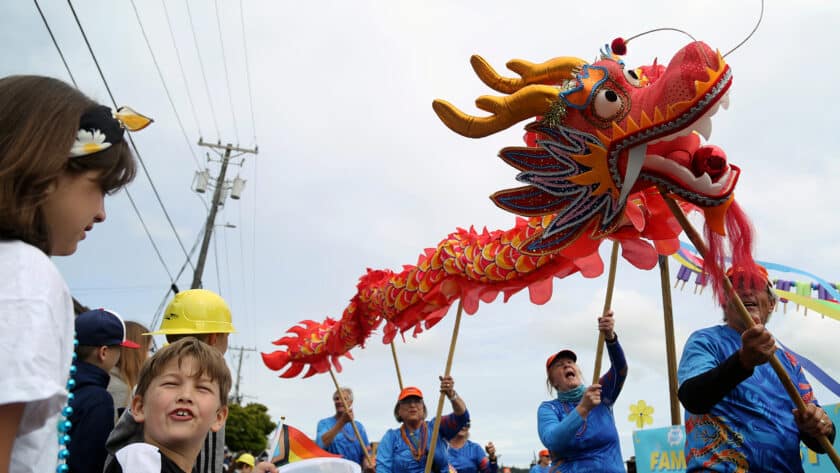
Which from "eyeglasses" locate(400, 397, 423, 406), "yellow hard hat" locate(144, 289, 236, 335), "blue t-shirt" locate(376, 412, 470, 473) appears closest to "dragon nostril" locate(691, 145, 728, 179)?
"yellow hard hat" locate(144, 289, 236, 335)

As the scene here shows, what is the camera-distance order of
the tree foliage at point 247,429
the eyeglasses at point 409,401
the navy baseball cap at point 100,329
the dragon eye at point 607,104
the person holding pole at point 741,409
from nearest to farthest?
the person holding pole at point 741,409 < the navy baseball cap at point 100,329 < the dragon eye at point 607,104 < the eyeglasses at point 409,401 < the tree foliage at point 247,429

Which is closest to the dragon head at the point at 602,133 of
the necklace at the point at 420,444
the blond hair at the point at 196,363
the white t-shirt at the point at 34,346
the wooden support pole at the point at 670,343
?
the wooden support pole at the point at 670,343

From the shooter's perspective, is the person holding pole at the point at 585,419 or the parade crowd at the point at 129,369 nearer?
the parade crowd at the point at 129,369

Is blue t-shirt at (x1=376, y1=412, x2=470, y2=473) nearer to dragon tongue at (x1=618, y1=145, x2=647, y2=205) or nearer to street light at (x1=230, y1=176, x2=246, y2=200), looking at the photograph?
dragon tongue at (x1=618, y1=145, x2=647, y2=205)

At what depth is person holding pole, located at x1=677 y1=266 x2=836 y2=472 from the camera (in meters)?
2.58

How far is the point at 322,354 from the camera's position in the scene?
7.63 meters

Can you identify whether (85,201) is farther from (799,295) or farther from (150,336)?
(799,295)

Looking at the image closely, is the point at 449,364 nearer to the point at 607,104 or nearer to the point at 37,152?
the point at 607,104

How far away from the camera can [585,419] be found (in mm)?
4055

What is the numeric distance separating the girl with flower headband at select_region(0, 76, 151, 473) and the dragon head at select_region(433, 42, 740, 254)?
2294 mm

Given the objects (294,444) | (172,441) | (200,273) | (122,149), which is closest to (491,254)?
(294,444)

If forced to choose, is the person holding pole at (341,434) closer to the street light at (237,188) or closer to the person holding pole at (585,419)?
the person holding pole at (585,419)

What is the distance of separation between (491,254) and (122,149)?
4118 millimetres

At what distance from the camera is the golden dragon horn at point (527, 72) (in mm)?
3516
